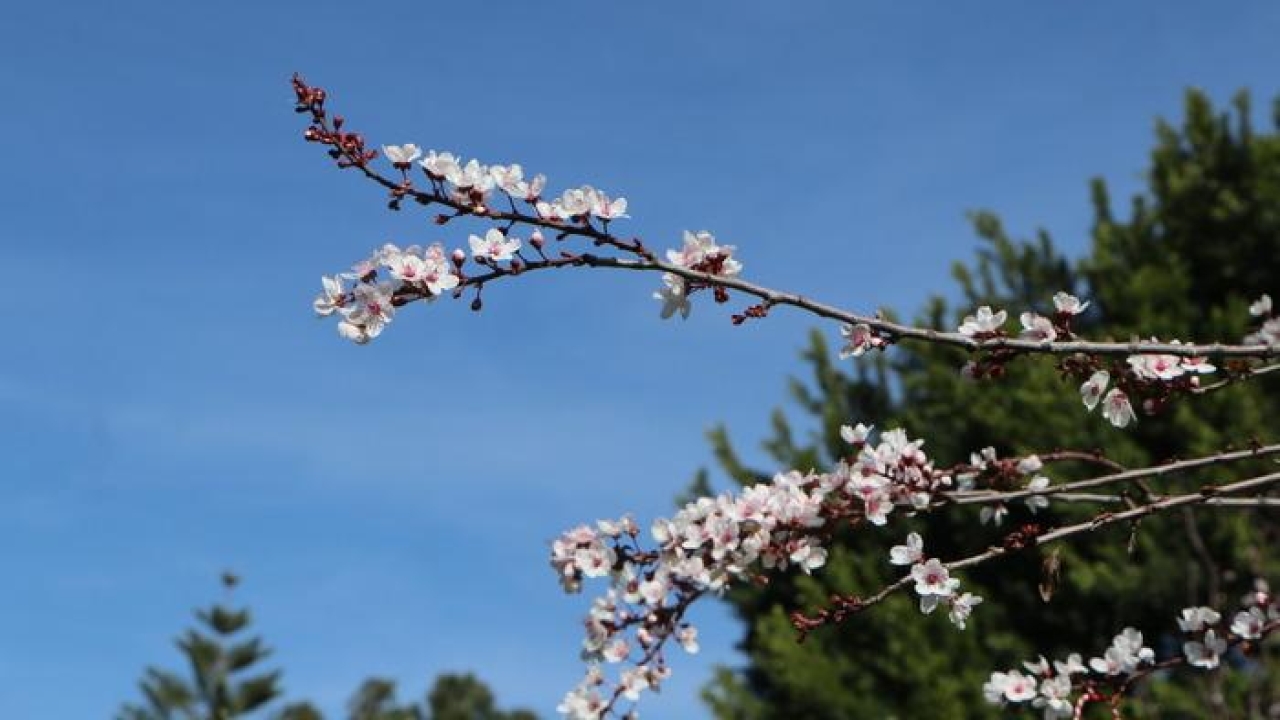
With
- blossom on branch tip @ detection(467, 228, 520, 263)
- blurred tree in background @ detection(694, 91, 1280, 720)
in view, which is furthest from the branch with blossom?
blurred tree in background @ detection(694, 91, 1280, 720)

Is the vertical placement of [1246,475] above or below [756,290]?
above

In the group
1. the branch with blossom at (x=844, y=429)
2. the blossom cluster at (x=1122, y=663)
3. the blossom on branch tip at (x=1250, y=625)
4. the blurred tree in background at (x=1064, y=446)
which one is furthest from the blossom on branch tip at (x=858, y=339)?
the blurred tree in background at (x=1064, y=446)

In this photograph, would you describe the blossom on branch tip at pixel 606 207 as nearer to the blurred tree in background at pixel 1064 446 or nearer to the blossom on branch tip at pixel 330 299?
the blossom on branch tip at pixel 330 299

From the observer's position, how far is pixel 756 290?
2.77m

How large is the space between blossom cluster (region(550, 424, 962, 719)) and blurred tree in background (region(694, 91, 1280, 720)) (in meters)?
5.48

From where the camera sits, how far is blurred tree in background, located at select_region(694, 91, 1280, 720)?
408 inches

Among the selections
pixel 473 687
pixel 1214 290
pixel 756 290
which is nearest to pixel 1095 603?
pixel 1214 290

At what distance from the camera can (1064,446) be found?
10641mm

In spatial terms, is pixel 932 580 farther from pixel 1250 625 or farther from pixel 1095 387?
pixel 1250 625

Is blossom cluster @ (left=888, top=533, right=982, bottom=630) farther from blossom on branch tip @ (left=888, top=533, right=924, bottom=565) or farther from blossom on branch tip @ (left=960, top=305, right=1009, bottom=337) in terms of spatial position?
blossom on branch tip @ (left=960, top=305, right=1009, bottom=337)

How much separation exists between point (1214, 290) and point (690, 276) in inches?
423

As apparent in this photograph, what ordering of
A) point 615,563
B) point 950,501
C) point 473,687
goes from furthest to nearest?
point 473,687 < point 615,563 < point 950,501

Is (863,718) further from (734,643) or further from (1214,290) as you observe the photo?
(1214,290)

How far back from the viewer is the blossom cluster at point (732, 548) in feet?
11.4
